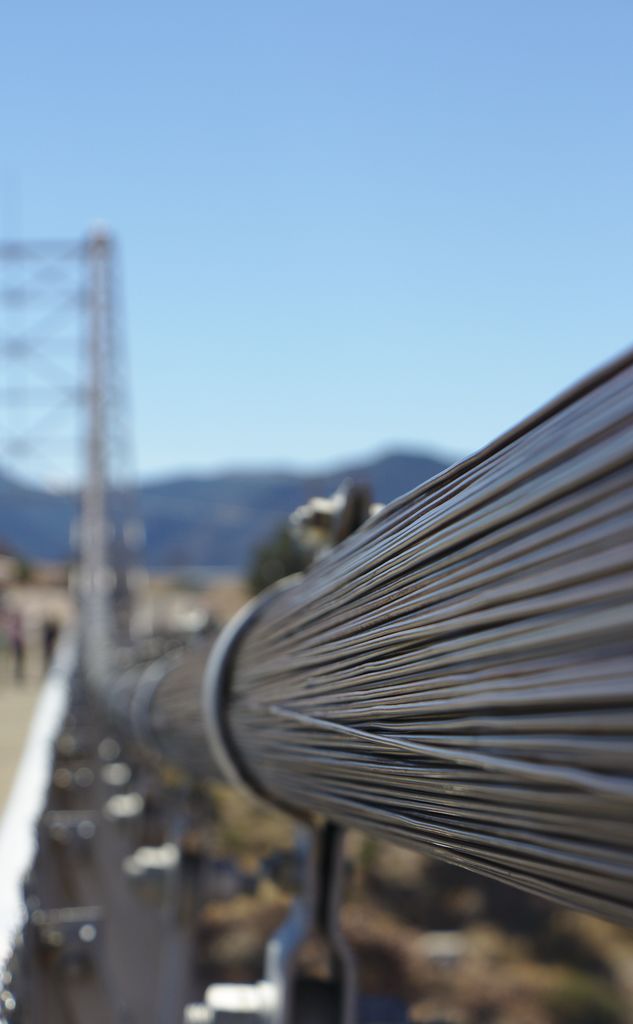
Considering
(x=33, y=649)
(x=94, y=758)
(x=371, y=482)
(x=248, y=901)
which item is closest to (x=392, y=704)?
(x=371, y=482)

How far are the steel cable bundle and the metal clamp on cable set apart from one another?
2.16 feet

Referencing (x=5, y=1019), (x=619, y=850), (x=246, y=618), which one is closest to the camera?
(x=619, y=850)

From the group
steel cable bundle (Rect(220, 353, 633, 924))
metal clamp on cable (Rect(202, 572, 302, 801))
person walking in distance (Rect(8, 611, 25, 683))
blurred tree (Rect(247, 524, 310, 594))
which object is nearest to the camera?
steel cable bundle (Rect(220, 353, 633, 924))

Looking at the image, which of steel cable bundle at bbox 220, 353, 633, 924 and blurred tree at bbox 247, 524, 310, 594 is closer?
steel cable bundle at bbox 220, 353, 633, 924

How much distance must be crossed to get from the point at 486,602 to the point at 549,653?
0.08 metres

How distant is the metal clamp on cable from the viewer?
1.70 metres

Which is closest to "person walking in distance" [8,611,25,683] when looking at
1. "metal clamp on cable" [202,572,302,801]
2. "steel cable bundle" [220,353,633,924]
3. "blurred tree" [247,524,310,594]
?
"metal clamp on cable" [202,572,302,801]

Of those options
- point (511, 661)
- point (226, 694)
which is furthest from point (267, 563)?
point (511, 661)

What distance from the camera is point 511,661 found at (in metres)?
0.64

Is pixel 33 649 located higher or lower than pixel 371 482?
higher

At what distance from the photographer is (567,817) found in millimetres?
593

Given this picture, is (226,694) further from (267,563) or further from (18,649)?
(267,563)

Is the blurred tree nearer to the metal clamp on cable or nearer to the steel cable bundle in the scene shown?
the metal clamp on cable

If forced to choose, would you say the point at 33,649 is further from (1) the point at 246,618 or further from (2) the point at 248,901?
(1) the point at 246,618
